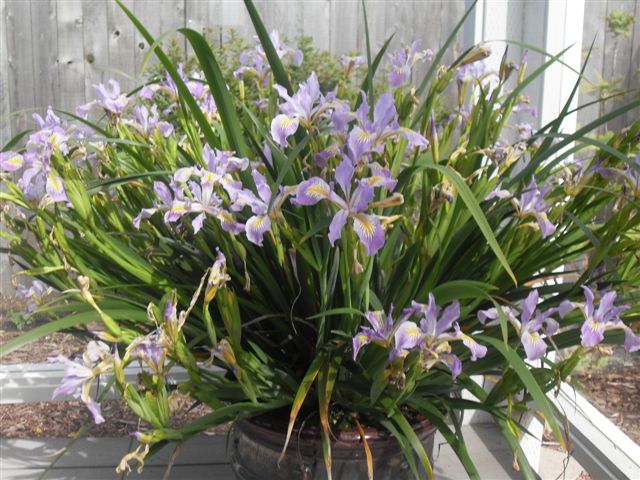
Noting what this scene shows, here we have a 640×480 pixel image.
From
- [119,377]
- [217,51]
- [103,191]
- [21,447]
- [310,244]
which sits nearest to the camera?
[119,377]

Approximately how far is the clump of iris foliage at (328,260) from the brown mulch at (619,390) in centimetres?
62

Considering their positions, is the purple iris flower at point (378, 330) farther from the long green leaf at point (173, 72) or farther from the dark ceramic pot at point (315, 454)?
the long green leaf at point (173, 72)

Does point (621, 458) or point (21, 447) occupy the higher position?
point (621, 458)

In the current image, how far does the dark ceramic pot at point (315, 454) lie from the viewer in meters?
1.05

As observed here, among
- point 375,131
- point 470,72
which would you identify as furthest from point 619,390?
point 375,131

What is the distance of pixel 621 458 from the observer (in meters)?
1.52

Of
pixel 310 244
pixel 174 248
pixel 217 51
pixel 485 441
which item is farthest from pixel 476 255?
pixel 217 51

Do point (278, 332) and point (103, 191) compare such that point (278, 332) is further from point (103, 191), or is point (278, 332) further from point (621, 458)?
point (621, 458)

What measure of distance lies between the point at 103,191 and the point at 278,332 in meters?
0.30

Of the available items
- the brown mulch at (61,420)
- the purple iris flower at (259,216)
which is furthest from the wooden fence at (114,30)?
the purple iris flower at (259,216)

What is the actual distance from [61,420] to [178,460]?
421 mm

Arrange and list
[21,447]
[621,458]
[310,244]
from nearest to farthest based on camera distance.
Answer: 1. [310,244]
2. [621,458]
3. [21,447]

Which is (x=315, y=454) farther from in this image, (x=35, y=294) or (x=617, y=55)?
(x=617, y=55)

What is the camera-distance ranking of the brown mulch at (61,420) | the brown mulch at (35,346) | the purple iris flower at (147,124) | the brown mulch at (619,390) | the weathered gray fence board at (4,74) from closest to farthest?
1. the purple iris flower at (147,124)
2. the brown mulch at (619,390)
3. the brown mulch at (61,420)
4. the brown mulch at (35,346)
5. the weathered gray fence board at (4,74)
